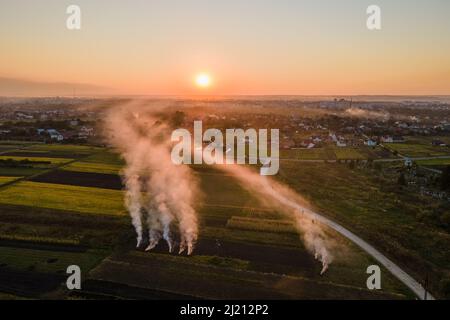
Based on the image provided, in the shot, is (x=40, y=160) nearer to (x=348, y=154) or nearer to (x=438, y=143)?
(x=348, y=154)

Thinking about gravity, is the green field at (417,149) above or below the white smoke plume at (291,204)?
above

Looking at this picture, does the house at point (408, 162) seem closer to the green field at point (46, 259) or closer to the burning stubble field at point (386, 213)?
the burning stubble field at point (386, 213)

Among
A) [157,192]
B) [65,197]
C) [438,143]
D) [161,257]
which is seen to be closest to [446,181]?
[157,192]

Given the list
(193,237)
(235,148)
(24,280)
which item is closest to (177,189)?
(193,237)

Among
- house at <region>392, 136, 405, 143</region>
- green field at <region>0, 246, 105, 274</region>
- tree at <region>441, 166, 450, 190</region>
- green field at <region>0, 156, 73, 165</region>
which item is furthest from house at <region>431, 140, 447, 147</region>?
green field at <region>0, 246, 105, 274</region>

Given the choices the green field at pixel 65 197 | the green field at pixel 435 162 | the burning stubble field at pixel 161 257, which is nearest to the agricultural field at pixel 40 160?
the green field at pixel 65 197

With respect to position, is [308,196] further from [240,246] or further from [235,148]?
[235,148]
